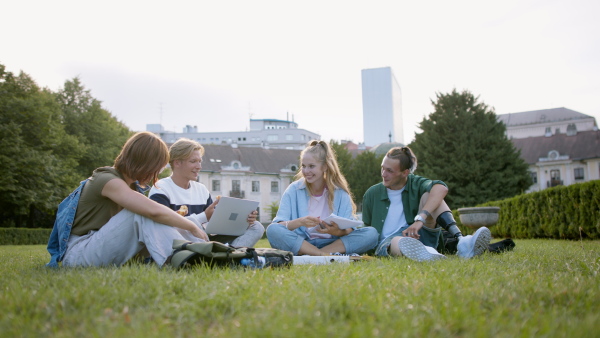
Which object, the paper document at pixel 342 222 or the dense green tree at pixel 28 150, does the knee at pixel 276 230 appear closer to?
the paper document at pixel 342 222

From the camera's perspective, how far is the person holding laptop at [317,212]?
16.5 ft

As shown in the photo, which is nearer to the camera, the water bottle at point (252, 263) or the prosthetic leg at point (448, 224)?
the water bottle at point (252, 263)

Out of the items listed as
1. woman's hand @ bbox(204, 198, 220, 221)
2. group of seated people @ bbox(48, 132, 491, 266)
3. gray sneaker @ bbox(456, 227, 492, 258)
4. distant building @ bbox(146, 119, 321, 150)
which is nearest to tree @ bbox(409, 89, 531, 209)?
group of seated people @ bbox(48, 132, 491, 266)

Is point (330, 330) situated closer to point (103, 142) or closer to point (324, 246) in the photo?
point (324, 246)

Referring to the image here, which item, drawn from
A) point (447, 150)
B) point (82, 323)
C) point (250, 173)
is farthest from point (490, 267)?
point (250, 173)

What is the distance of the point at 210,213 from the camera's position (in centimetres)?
485

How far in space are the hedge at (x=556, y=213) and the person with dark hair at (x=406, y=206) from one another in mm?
4688

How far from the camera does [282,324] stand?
5.68ft

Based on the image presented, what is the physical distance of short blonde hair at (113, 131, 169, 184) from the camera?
383 centimetres

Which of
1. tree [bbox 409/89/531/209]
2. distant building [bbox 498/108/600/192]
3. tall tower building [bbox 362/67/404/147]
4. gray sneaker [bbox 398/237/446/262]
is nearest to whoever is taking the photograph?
gray sneaker [bbox 398/237/446/262]

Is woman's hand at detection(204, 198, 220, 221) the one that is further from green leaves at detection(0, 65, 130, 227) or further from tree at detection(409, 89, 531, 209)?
tree at detection(409, 89, 531, 209)

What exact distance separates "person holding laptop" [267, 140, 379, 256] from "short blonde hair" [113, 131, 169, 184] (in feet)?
5.35

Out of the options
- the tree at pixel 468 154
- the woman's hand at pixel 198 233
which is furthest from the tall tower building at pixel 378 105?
the woman's hand at pixel 198 233

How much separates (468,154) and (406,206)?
2485 cm
